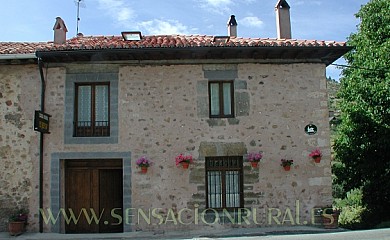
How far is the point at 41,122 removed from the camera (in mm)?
10539

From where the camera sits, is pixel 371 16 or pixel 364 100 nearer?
pixel 364 100

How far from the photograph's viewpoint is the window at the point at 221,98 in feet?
37.4

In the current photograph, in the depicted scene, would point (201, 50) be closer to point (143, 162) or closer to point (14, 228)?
point (143, 162)

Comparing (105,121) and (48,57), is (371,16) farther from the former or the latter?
(48,57)

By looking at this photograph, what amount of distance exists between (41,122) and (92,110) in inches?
56.0

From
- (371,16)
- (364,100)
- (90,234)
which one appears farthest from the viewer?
(371,16)

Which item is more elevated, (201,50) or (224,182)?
(201,50)

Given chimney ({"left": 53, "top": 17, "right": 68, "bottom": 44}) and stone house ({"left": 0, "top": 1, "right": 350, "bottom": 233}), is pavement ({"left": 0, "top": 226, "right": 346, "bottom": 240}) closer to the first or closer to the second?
stone house ({"left": 0, "top": 1, "right": 350, "bottom": 233})

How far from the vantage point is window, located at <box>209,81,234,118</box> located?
1140 cm

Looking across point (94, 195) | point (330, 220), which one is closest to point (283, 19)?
→ point (330, 220)

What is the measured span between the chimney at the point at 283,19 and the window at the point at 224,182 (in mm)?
4318

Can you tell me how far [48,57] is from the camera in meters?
11.1

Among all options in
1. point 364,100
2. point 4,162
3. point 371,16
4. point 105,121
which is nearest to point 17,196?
point 4,162

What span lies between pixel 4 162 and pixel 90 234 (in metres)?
3.01
